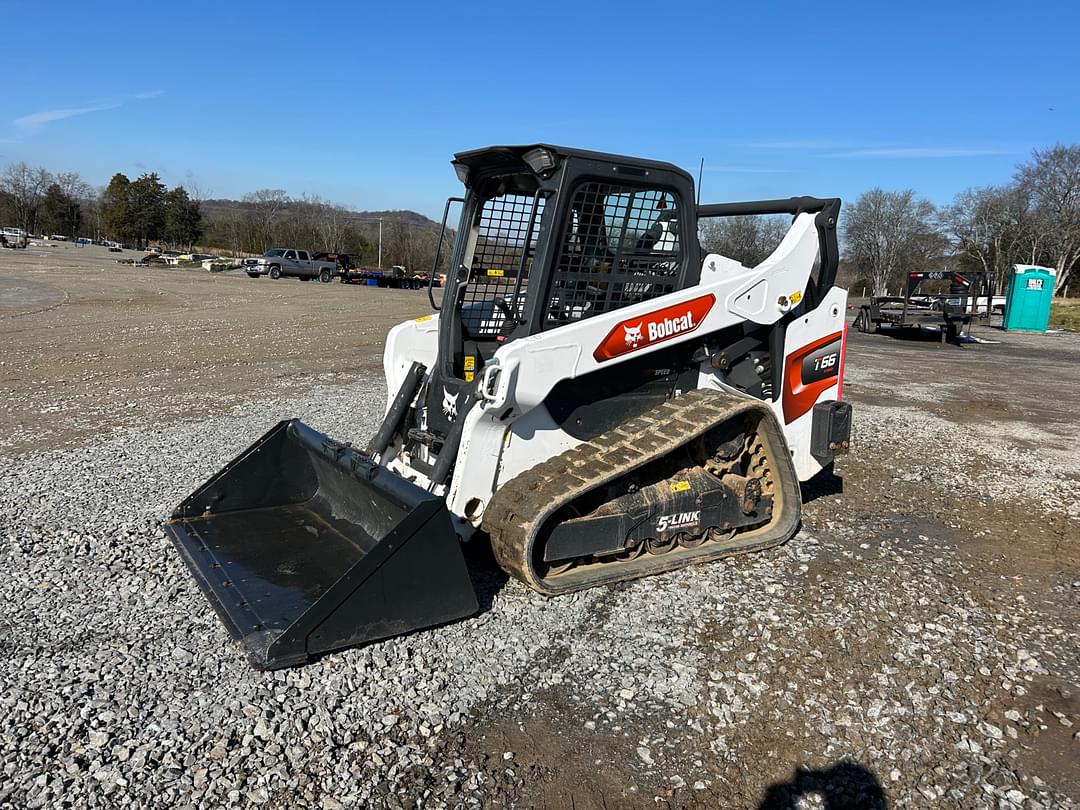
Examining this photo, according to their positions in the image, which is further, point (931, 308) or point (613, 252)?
point (931, 308)

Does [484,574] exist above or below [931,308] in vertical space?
below

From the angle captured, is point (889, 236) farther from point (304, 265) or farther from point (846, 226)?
point (304, 265)

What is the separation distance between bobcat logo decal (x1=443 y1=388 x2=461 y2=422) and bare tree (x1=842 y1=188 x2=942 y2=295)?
5555 centimetres

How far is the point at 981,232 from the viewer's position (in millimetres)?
54469

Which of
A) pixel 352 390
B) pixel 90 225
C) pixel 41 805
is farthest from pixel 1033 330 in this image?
pixel 90 225

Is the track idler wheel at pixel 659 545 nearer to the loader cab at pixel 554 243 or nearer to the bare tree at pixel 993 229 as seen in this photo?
the loader cab at pixel 554 243

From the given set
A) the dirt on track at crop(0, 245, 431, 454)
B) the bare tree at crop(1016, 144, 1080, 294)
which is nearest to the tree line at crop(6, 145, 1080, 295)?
the bare tree at crop(1016, 144, 1080, 294)

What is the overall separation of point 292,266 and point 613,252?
41.9m

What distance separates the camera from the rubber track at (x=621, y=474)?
4.10 m

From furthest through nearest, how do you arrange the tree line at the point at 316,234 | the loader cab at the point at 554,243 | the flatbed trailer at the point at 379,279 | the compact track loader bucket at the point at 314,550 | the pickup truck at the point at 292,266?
the tree line at the point at 316,234, the flatbed trailer at the point at 379,279, the pickup truck at the point at 292,266, the loader cab at the point at 554,243, the compact track loader bucket at the point at 314,550

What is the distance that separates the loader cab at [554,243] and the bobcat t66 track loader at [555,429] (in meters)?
0.01

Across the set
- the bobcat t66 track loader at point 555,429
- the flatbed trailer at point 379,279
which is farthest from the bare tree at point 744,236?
the flatbed trailer at point 379,279

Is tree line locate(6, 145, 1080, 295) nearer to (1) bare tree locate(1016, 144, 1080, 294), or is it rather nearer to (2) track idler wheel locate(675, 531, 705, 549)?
(1) bare tree locate(1016, 144, 1080, 294)

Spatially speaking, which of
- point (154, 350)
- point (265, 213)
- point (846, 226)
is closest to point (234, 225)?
point (265, 213)
